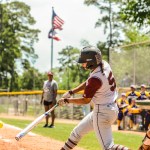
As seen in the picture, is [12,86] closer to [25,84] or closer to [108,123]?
[25,84]

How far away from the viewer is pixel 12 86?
67.8 m

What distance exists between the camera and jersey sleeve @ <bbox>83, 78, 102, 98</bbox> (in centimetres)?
685

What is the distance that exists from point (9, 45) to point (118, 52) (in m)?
40.2

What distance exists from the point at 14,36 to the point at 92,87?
56051mm

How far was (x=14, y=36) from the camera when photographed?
62062 mm

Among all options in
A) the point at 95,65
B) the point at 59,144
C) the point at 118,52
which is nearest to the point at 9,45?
the point at 118,52

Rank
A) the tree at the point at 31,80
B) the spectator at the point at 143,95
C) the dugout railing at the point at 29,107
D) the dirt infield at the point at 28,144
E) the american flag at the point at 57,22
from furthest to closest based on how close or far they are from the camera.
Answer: the tree at the point at 31,80
the american flag at the point at 57,22
the dugout railing at the point at 29,107
the spectator at the point at 143,95
the dirt infield at the point at 28,144

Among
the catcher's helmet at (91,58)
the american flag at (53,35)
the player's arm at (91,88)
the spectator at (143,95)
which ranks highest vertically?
the american flag at (53,35)

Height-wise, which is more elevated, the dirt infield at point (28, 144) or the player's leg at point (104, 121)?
the player's leg at point (104, 121)

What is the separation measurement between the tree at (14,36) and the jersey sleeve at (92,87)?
178ft

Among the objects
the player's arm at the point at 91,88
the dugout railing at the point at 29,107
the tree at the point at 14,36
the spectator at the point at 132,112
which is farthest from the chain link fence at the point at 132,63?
the tree at the point at 14,36

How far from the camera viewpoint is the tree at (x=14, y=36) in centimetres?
6103

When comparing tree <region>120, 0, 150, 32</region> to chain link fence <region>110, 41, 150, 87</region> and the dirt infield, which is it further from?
the dirt infield

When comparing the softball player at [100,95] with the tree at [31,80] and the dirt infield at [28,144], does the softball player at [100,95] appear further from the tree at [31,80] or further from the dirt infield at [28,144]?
the tree at [31,80]
